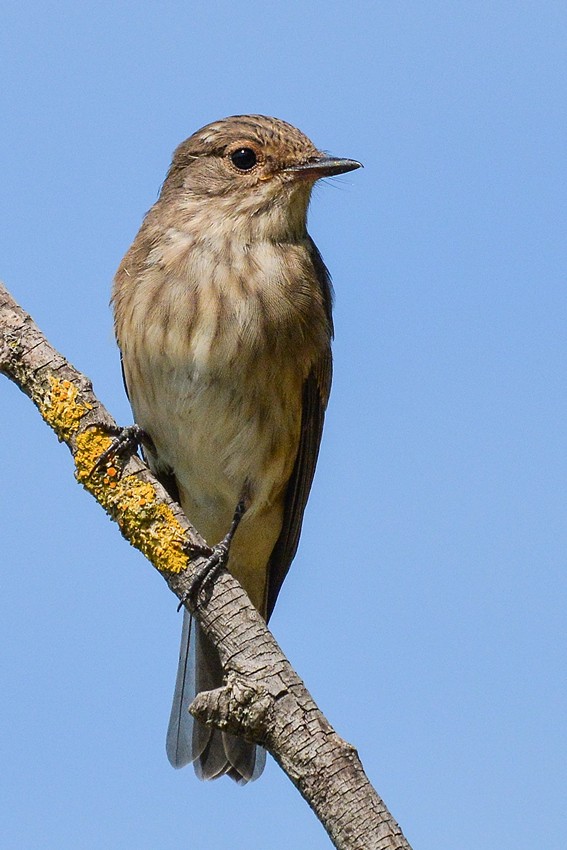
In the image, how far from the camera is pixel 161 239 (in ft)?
21.0

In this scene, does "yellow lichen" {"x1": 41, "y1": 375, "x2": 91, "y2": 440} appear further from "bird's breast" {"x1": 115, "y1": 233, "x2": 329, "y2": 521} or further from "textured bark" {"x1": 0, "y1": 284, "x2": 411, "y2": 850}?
"bird's breast" {"x1": 115, "y1": 233, "x2": 329, "y2": 521}

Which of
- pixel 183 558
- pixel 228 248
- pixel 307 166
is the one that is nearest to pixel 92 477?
pixel 183 558

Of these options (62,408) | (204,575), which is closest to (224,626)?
(204,575)

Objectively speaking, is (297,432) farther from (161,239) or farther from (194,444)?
(161,239)

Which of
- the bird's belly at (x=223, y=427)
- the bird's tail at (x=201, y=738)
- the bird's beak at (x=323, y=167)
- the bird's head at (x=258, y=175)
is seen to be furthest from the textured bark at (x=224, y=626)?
the bird's beak at (x=323, y=167)

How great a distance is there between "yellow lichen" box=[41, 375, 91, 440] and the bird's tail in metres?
2.08

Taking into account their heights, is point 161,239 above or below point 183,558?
above

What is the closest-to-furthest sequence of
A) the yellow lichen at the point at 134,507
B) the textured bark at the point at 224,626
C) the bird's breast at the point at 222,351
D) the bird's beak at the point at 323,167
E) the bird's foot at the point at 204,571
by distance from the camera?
the textured bark at the point at 224,626
the bird's foot at the point at 204,571
the yellow lichen at the point at 134,507
the bird's breast at the point at 222,351
the bird's beak at the point at 323,167

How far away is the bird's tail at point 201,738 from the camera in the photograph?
6441mm

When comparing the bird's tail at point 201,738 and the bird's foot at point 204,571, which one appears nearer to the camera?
the bird's foot at point 204,571

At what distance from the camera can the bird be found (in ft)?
20.0

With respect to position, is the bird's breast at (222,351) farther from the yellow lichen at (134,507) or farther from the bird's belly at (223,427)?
the yellow lichen at (134,507)

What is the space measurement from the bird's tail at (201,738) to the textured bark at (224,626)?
6.15 ft

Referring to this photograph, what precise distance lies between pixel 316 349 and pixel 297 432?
45cm
